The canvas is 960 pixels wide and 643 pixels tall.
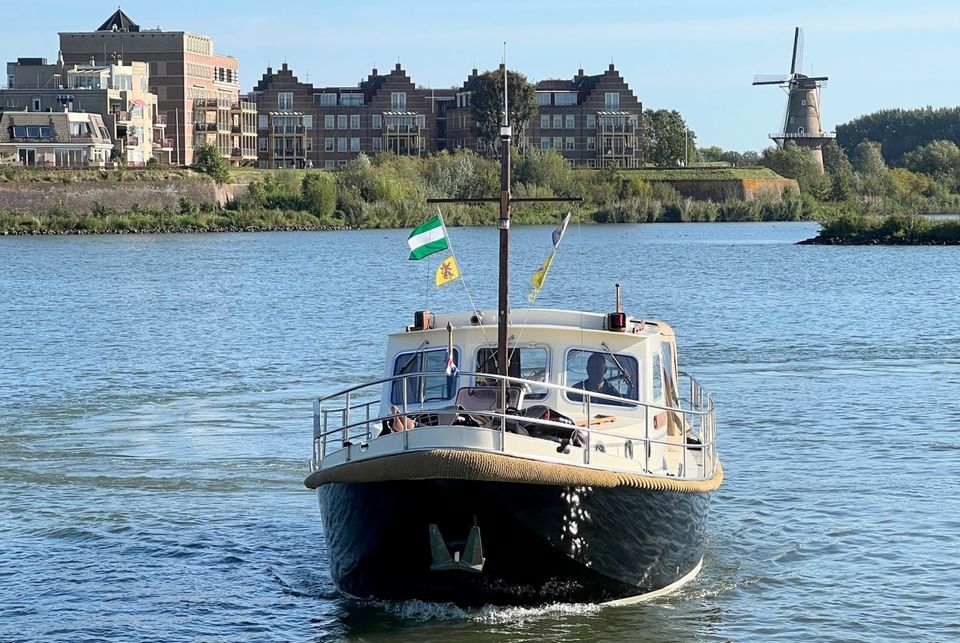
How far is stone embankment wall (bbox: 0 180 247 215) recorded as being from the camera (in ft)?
370

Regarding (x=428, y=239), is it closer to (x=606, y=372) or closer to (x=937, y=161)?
(x=606, y=372)

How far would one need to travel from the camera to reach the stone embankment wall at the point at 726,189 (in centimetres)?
14200

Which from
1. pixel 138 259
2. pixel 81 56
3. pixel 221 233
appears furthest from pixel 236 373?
pixel 81 56

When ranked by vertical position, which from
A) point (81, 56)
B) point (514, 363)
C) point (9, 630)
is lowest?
point (9, 630)

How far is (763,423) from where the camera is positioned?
1040 inches

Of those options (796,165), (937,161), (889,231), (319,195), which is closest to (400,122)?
(319,195)

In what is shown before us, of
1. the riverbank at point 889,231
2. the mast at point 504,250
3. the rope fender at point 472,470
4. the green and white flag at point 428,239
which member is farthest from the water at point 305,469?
the riverbank at point 889,231

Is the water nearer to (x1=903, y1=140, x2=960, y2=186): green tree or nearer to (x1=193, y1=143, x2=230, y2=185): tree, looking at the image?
(x1=193, y1=143, x2=230, y2=185): tree

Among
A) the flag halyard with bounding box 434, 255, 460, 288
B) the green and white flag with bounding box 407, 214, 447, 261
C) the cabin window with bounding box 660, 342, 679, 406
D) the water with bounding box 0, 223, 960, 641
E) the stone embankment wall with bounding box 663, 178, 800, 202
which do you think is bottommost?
the water with bounding box 0, 223, 960, 641

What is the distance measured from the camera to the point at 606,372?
1542cm

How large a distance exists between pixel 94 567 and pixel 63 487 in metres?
4.26

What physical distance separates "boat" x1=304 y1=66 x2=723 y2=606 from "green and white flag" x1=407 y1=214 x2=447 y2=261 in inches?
27.8

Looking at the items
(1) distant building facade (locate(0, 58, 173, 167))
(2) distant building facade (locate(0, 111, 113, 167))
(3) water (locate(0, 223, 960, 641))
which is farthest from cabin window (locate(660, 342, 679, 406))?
(1) distant building facade (locate(0, 58, 173, 167))

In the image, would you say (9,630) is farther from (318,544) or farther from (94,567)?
(318,544)
